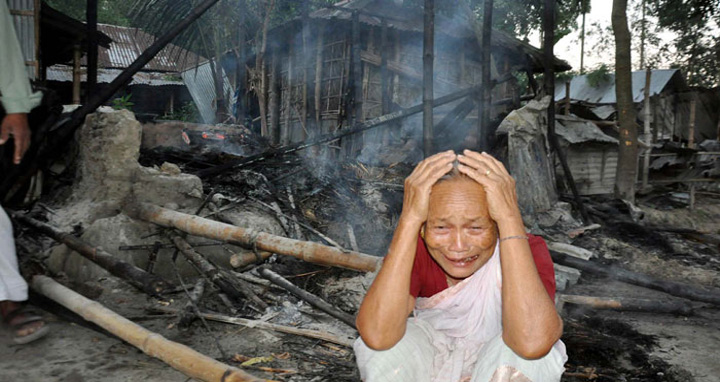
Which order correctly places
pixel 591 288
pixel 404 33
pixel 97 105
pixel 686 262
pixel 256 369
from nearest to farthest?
Answer: pixel 256 369
pixel 97 105
pixel 591 288
pixel 686 262
pixel 404 33

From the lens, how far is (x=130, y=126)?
450cm

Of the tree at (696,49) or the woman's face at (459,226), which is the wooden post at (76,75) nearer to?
the woman's face at (459,226)

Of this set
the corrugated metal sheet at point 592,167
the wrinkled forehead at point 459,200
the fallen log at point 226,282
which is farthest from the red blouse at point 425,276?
the corrugated metal sheet at point 592,167

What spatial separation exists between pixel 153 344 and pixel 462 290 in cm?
181

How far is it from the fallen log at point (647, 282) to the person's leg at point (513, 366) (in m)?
3.01

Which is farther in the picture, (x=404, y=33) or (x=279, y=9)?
(x=279, y=9)

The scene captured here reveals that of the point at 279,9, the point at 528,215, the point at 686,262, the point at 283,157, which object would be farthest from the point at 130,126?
the point at 279,9

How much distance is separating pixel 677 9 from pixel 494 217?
83.2 feet

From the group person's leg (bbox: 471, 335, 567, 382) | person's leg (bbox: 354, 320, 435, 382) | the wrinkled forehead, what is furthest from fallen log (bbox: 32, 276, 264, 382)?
the wrinkled forehead

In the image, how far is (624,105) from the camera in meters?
9.40

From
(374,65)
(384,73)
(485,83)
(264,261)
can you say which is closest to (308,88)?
(374,65)

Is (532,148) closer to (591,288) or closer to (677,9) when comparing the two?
(591,288)

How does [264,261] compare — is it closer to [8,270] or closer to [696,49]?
[8,270]

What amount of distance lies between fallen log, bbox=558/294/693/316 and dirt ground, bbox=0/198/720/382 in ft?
0.42
